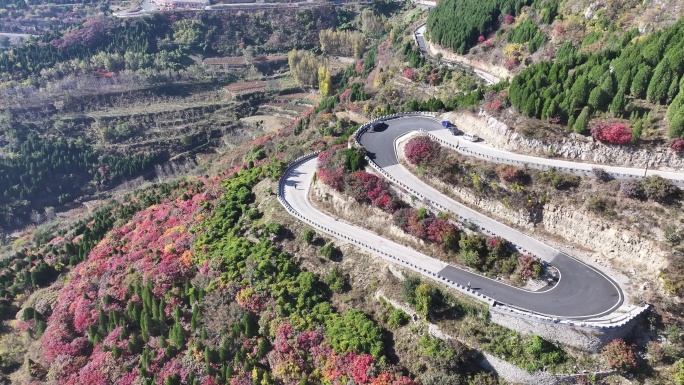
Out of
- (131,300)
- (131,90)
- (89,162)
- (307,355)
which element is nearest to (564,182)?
(307,355)

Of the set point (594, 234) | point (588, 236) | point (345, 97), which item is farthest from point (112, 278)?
point (345, 97)

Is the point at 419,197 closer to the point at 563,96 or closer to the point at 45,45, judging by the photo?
the point at 563,96

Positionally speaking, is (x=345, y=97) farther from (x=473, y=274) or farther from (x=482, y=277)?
(x=482, y=277)

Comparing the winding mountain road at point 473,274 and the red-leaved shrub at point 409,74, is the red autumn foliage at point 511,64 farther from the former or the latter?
the winding mountain road at point 473,274

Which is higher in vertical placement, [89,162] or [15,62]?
[15,62]

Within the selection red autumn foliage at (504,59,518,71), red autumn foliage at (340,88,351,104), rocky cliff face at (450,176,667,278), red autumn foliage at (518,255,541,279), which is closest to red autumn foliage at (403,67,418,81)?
red autumn foliage at (340,88,351,104)

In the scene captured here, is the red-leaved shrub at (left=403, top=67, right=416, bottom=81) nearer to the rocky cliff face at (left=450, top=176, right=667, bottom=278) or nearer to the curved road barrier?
the curved road barrier

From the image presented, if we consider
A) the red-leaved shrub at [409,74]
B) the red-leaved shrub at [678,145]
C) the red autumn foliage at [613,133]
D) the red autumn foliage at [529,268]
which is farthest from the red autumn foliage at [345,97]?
the red-leaved shrub at [678,145]
